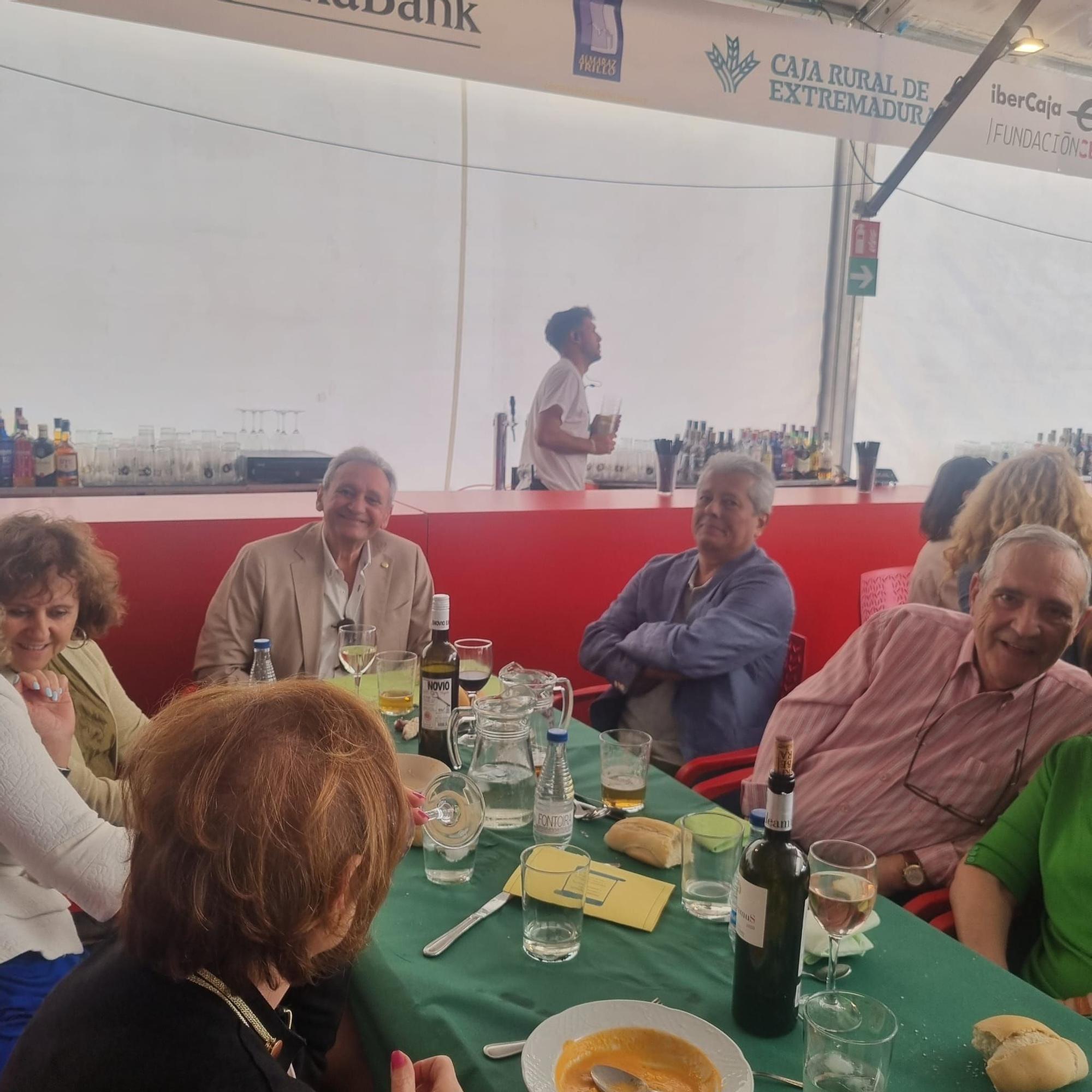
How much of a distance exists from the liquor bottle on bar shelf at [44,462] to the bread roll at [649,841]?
3053mm

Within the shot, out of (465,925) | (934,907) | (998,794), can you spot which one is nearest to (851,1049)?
(465,925)

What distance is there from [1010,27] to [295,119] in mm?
3428

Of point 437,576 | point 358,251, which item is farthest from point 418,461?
point 437,576

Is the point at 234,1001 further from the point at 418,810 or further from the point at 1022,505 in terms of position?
the point at 1022,505

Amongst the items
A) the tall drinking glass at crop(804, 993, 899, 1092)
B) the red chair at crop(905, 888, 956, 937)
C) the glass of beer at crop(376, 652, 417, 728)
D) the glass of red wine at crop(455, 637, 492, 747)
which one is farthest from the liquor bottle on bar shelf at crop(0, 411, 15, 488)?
the tall drinking glass at crop(804, 993, 899, 1092)

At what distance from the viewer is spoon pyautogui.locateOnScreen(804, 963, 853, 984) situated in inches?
45.4

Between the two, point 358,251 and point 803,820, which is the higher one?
point 358,251

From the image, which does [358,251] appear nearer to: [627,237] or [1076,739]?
[627,237]

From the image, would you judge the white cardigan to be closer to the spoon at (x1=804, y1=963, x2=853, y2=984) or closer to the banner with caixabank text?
the spoon at (x1=804, y1=963, x2=853, y2=984)

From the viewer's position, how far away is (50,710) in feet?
5.78

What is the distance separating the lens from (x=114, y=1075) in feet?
2.65

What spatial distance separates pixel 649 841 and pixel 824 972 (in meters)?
0.35

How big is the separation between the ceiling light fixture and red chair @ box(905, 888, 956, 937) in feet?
16.1

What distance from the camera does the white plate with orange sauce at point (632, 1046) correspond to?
0.96m
